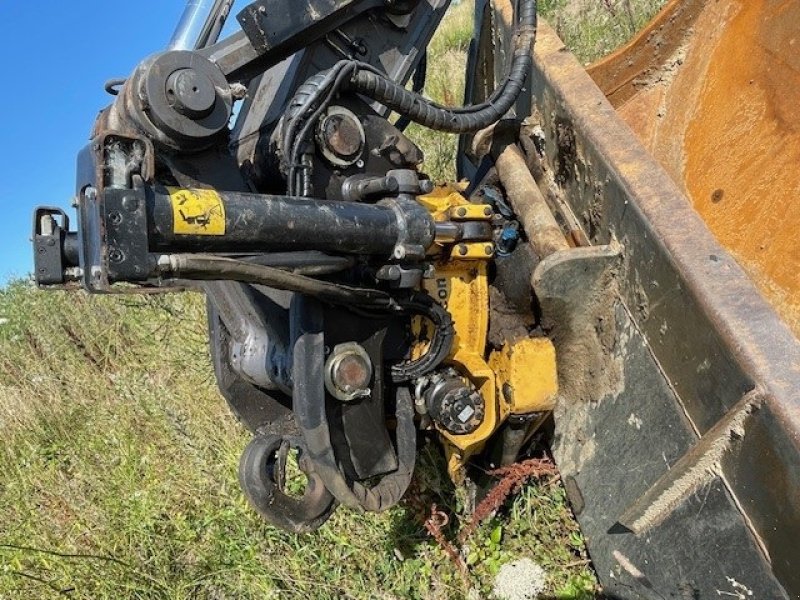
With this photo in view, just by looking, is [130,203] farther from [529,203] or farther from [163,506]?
[163,506]

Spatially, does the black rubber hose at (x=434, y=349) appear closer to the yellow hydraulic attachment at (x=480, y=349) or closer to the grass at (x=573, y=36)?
the yellow hydraulic attachment at (x=480, y=349)

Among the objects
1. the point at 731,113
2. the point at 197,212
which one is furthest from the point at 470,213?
the point at 731,113

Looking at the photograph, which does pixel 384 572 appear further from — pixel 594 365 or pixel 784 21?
pixel 784 21

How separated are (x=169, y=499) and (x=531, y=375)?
2246mm

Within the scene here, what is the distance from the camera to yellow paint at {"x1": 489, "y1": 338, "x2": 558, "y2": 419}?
6.70 ft

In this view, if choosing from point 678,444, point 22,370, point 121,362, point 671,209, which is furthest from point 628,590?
point 22,370

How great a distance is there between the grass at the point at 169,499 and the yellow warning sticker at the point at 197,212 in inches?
66.2

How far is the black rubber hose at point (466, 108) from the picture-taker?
194 cm

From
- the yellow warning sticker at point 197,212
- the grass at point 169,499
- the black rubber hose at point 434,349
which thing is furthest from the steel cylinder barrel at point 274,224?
the grass at point 169,499

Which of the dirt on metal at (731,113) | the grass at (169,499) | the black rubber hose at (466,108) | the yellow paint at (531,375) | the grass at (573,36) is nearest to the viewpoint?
the black rubber hose at (466,108)

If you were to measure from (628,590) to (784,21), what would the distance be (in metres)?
2.12

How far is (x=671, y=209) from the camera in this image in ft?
5.52

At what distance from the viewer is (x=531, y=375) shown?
2.05 metres

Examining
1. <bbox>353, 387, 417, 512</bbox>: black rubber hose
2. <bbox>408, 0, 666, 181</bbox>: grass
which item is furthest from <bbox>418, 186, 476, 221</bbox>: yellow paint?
<bbox>408, 0, 666, 181</bbox>: grass
